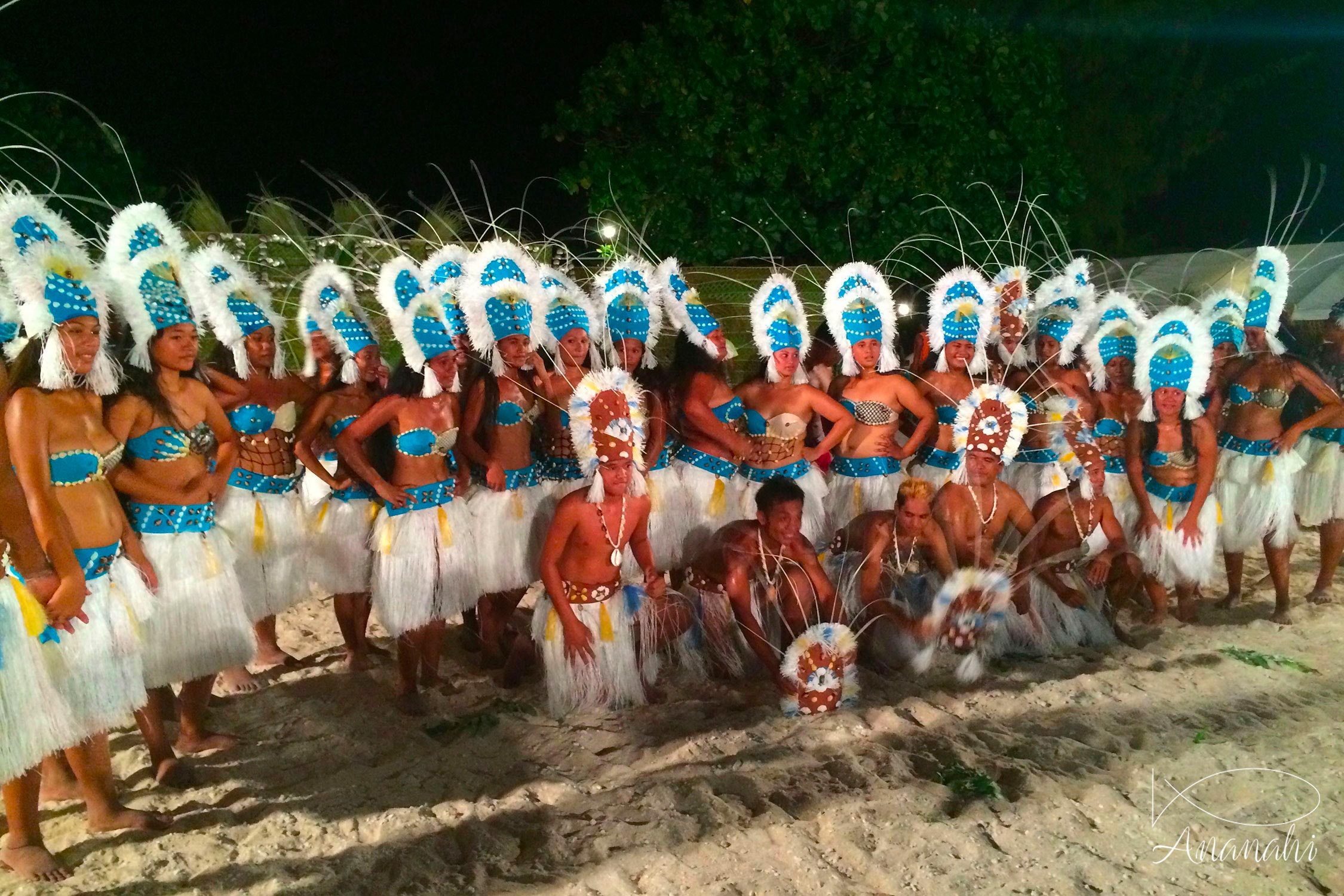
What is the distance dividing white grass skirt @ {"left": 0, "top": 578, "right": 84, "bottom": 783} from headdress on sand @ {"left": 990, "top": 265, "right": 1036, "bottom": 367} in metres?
4.61

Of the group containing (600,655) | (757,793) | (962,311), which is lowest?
(757,793)

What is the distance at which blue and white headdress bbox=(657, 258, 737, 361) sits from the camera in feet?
14.7

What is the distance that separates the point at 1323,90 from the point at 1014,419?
14.7 m

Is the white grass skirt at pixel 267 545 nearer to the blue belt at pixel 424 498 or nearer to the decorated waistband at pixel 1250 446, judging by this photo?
the blue belt at pixel 424 498

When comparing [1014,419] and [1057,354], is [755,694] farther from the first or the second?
[1057,354]

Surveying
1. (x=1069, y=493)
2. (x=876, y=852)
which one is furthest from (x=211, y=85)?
(x=876, y=852)

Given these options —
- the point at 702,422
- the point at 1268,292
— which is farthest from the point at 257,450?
the point at 1268,292

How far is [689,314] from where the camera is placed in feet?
14.7

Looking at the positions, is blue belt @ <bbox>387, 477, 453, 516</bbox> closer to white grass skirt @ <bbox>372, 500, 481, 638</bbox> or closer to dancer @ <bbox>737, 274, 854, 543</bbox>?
white grass skirt @ <bbox>372, 500, 481, 638</bbox>

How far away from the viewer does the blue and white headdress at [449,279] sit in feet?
13.1

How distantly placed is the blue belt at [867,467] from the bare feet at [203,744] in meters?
3.12

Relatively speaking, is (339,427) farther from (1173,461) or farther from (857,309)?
(1173,461)

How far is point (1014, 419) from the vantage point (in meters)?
3.88

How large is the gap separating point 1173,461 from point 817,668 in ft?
7.58
